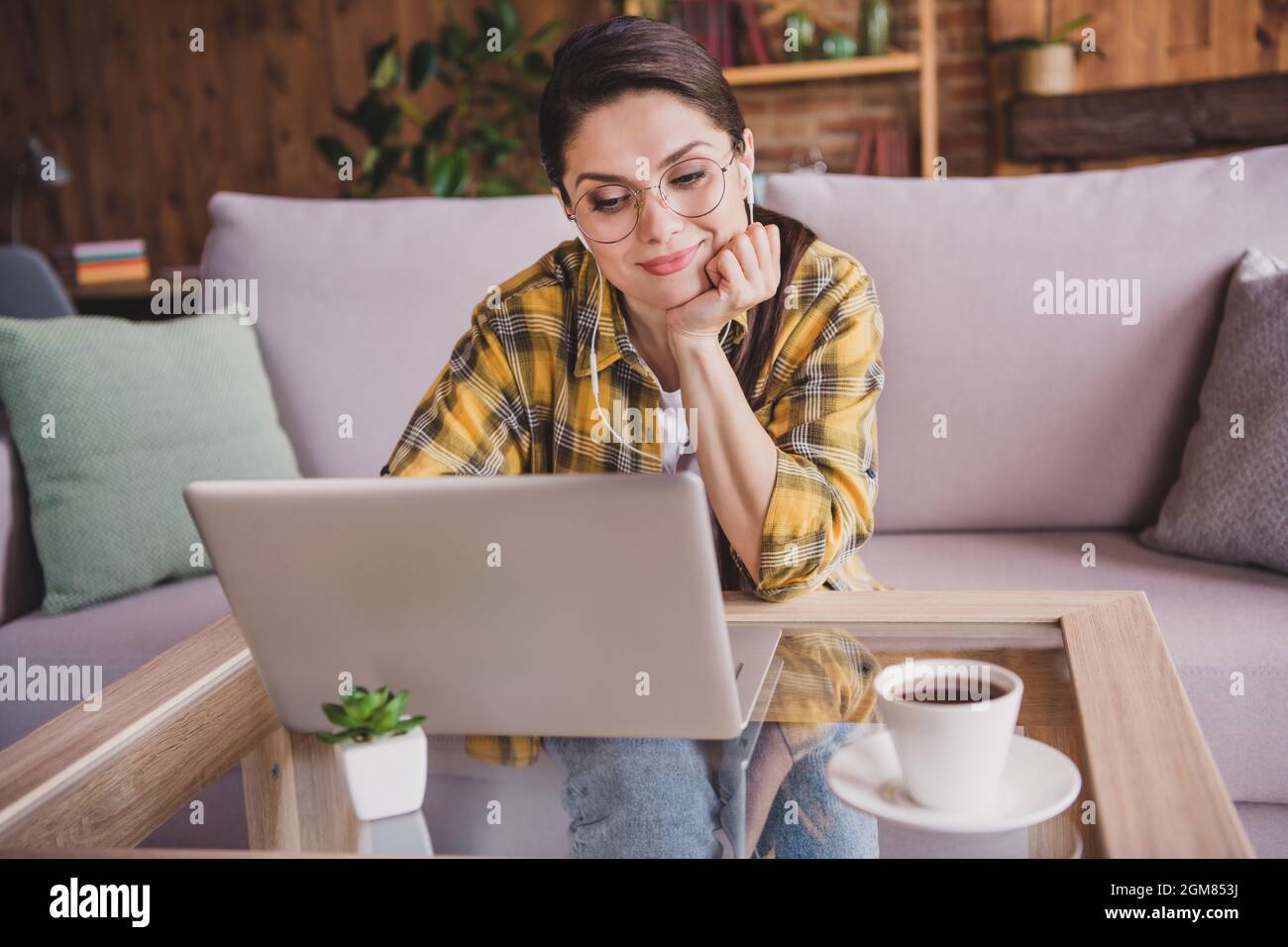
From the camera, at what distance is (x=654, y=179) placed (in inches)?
45.5

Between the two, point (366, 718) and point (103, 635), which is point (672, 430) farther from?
point (103, 635)

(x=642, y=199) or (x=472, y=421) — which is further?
(x=472, y=421)

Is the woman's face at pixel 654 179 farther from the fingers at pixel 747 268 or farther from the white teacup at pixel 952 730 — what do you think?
the white teacup at pixel 952 730

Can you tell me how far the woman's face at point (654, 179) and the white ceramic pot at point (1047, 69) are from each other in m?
2.58

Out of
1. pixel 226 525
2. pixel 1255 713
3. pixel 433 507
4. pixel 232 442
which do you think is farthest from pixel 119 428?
pixel 1255 713

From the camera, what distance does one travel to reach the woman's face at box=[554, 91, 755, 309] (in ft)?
3.79

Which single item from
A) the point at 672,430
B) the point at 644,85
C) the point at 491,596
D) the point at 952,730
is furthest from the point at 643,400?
the point at 952,730

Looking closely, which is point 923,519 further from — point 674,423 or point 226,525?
point 226,525

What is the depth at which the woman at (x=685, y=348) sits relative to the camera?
110cm

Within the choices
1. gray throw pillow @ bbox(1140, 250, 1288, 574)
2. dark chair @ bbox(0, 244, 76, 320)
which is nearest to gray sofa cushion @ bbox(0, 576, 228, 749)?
gray throw pillow @ bbox(1140, 250, 1288, 574)

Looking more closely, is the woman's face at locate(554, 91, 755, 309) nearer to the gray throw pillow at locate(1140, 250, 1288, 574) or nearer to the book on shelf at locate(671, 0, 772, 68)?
the gray throw pillow at locate(1140, 250, 1288, 574)

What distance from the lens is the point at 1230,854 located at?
0.58 meters

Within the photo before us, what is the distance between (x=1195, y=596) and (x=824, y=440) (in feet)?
1.69
